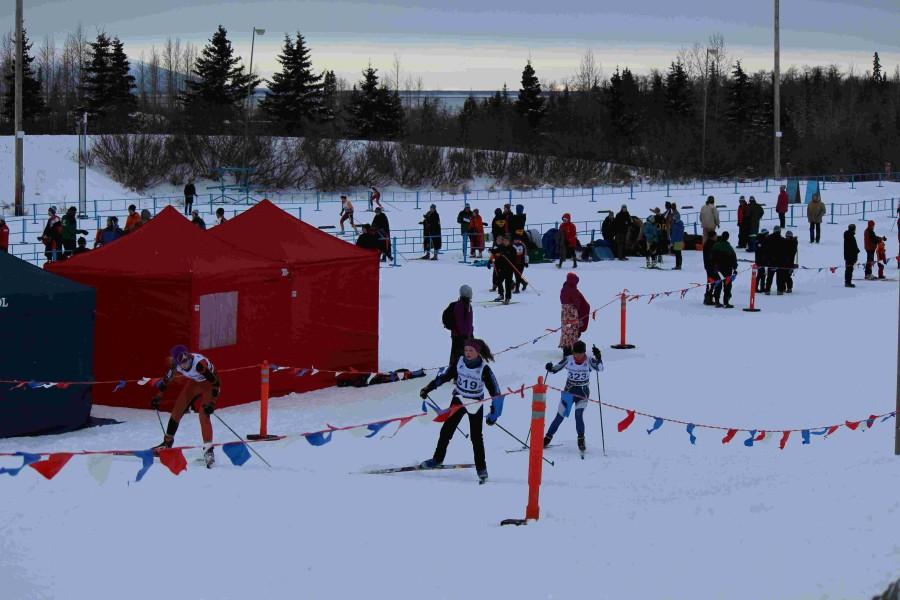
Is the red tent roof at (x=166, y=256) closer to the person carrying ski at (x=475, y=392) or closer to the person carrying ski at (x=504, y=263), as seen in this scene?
the person carrying ski at (x=475, y=392)

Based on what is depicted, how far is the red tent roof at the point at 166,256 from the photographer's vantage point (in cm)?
1572

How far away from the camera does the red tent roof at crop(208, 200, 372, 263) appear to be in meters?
17.2

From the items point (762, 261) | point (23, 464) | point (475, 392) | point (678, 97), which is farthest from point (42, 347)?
point (678, 97)

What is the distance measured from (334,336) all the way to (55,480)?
697 cm

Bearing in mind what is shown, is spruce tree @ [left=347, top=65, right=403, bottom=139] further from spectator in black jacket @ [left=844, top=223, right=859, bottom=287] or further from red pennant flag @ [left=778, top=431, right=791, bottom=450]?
red pennant flag @ [left=778, top=431, right=791, bottom=450]

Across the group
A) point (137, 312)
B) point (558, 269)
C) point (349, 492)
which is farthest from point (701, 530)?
point (558, 269)

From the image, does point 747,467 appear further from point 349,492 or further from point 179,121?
point 179,121

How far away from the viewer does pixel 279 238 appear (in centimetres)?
1753

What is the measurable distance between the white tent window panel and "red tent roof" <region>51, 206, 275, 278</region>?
0.33m

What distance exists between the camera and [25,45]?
8294cm

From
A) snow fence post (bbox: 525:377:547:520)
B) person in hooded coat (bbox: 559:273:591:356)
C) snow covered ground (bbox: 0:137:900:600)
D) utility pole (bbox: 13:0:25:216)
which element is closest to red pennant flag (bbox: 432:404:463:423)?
snow covered ground (bbox: 0:137:900:600)

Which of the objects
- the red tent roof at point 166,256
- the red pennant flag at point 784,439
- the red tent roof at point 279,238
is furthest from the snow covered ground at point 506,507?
the red tent roof at point 279,238

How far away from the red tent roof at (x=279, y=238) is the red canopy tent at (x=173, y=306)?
62 cm

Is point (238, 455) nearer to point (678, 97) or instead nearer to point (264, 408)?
point (264, 408)
